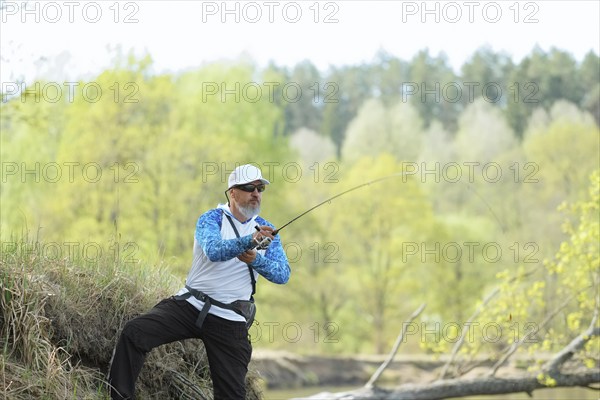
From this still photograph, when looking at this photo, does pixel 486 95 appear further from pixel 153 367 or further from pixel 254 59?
pixel 153 367

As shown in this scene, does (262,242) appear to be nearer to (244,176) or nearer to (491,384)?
(244,176)

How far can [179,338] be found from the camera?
16.9ft

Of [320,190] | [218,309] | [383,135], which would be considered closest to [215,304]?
[218,309]

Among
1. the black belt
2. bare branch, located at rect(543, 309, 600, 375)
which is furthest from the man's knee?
bare branch, located at rect(543, 309, 600, 375)

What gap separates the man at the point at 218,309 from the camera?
5055mm

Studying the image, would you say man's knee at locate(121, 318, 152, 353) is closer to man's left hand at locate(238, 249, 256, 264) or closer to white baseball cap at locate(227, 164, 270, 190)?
man's left hand at locate(238, 249, 256, 264)

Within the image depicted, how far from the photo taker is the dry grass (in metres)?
5.14

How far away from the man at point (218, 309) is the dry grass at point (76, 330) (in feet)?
1.31

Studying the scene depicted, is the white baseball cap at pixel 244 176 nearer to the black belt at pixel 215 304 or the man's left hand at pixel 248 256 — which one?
the man's left hand at pixel 248 256

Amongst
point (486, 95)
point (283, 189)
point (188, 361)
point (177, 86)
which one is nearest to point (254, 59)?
point (177, 86)

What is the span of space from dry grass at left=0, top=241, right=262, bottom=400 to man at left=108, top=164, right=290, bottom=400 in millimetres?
400

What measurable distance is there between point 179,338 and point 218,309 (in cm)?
28

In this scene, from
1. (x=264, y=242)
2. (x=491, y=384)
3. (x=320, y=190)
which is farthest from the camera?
(x=320, y=190)

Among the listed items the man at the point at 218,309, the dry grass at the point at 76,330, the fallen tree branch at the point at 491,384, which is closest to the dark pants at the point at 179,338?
the man at the point at 218,309
